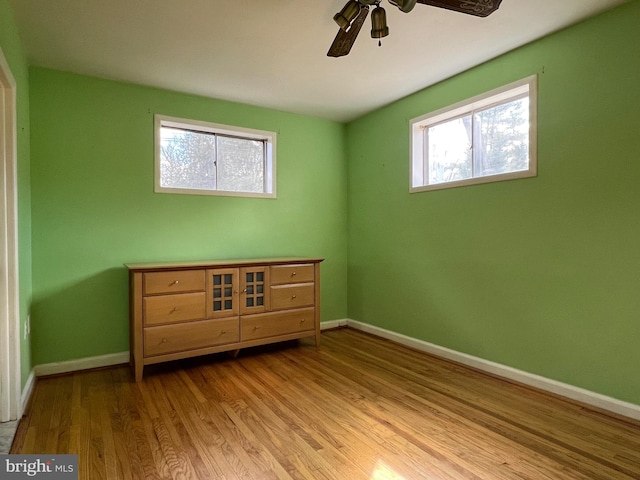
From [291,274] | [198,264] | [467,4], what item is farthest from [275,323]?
[467,4]

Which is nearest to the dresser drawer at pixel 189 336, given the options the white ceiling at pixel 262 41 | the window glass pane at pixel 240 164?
the window glass pane at pixel 240 164

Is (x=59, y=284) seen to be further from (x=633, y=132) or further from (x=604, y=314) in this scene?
(x=633, y=132)

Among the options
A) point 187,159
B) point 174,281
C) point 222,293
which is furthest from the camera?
point 187,159

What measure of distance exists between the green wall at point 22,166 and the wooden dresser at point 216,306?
2.10 feet

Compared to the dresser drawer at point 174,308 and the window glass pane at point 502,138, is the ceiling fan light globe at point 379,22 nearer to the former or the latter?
the window glass pane at point 502,138

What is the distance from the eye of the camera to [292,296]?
11.3ft

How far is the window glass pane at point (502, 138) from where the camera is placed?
8.89 feet

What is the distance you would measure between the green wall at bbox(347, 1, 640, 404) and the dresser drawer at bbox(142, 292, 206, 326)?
194 centimetres

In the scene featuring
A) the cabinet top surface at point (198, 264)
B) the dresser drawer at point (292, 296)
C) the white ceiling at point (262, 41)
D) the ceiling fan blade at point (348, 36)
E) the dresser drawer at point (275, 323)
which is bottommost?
the dresser drawer at point (275, 323)

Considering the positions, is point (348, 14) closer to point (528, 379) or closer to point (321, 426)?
point (321, 426)

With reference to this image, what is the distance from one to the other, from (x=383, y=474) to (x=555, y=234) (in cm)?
186

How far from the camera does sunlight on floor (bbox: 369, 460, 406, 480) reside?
162 cm

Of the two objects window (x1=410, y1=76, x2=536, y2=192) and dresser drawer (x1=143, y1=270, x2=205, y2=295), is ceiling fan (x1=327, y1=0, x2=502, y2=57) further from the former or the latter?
dresser drawer (x1=143, y1=270, x2=205, y2=295)

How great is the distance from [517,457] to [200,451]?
1549mm
